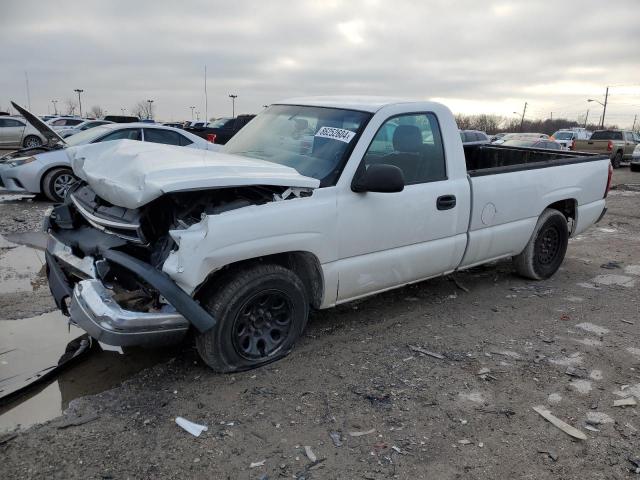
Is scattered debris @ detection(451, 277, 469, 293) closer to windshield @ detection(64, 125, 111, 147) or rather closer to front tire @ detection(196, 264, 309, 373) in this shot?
front tire @ detection(196, 264, 309, 373)

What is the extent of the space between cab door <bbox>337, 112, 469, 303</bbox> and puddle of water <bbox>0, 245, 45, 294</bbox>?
3.37 m

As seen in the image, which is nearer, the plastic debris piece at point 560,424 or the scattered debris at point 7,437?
the scattered debris at point 7,437

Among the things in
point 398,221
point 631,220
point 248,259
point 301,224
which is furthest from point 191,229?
point 631,220

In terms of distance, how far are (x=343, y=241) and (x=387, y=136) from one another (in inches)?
38.7

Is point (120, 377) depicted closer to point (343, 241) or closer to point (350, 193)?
point (343, 241)

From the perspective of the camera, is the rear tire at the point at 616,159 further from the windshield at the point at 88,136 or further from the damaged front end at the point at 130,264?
the damaged front end at the point at 130,264

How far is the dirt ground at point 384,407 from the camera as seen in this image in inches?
105

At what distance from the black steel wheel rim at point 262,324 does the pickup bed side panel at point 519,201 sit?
77.2 inches

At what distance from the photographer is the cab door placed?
3805 mm

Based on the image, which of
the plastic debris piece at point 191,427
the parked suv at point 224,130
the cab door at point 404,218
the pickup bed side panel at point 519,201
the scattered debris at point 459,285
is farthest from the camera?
the parked suv at point 224,130

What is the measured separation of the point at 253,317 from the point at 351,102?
80.2 inches

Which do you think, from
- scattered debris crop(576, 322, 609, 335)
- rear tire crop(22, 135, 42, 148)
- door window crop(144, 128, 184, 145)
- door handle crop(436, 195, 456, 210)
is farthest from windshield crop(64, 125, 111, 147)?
rear tire crop(22, 135, 42, 148)

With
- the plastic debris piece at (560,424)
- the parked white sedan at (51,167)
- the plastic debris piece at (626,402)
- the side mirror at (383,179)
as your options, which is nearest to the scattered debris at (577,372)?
the plastic debris piece at (626,402)

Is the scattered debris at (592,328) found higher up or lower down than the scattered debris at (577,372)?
higher up
